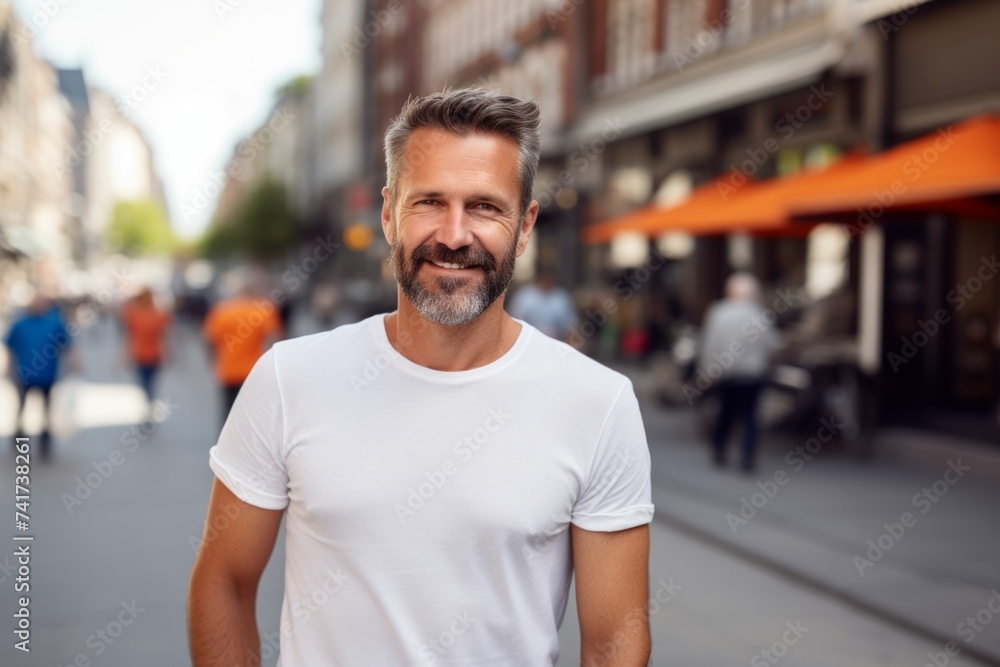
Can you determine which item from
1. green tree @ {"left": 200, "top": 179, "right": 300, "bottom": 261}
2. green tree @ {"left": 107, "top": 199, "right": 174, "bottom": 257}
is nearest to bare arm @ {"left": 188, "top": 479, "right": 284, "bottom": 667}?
green tree @ {"left": 200, "top": 179, "right": 300, "bottom": 261}

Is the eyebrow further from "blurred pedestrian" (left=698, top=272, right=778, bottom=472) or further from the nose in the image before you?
"blurred pedestrian" (left=698, top=272, right=778, bottom=472)

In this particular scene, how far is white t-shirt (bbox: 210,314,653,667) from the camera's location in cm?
194

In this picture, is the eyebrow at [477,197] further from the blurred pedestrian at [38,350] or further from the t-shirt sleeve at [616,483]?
the blurred pedestrian at [38,350]

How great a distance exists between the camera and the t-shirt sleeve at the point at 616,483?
6.59ft

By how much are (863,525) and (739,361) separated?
2.63 metres

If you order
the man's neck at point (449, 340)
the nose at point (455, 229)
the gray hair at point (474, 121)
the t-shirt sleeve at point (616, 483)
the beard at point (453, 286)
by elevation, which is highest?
the gray hair at point (474, 121)

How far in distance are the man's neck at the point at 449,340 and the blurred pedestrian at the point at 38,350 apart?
9.59 meters

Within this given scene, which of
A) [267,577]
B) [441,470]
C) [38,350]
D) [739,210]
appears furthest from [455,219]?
[739,210]

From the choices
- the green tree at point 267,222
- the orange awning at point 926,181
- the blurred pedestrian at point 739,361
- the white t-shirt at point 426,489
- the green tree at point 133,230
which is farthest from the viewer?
the green tree at point 133,230

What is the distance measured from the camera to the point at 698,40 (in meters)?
18.4

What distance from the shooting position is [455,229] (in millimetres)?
1953

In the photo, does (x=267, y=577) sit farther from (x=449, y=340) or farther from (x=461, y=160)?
(x=461, y=160)

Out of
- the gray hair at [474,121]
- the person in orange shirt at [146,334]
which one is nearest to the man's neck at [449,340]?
the gray hair at [474,121]

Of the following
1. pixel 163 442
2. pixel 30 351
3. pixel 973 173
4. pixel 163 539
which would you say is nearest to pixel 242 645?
pixel 163 539
